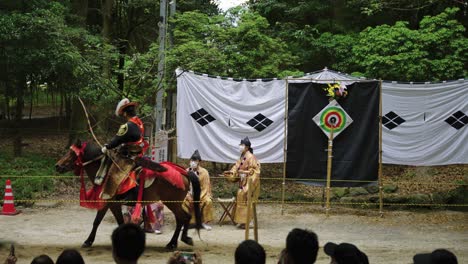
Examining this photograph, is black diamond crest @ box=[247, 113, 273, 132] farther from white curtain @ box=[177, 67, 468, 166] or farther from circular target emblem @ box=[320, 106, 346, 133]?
circular target emblem @ box=[320, 106, 346, 133]

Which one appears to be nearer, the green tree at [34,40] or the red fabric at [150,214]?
the red fabric at [150,214]

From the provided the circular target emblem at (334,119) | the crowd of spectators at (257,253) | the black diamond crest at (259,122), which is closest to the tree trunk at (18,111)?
the black diamond crest at (259,122)

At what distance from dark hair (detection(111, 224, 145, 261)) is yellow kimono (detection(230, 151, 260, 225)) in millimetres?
7151

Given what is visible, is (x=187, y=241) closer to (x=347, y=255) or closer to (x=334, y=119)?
→ (x=334, y=119)

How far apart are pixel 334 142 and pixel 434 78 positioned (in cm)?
442

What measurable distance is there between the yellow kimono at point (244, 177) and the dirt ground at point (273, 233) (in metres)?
0.33

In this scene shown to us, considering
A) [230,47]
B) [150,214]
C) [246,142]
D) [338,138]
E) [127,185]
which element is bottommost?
[150,214]

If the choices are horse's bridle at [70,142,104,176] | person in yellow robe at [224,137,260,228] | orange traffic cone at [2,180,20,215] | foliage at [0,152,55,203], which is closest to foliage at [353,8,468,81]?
person in yellow robe at [224,137,260,228]

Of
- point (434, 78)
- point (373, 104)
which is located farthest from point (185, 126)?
point (434, 78)

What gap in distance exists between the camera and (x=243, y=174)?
11930mm

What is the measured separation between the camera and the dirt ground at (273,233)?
9359 millimetres

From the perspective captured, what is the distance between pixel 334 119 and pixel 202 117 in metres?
2.89

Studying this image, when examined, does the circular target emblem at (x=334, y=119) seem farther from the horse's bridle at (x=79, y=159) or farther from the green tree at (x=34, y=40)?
the green tree at (x=34, y=40)

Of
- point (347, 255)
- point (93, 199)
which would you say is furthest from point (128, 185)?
point (347, 255)
